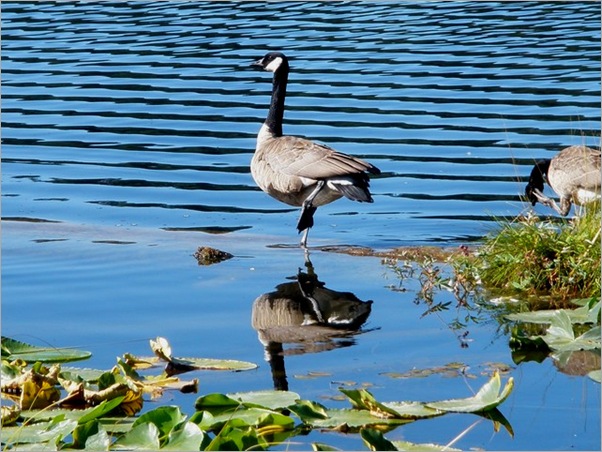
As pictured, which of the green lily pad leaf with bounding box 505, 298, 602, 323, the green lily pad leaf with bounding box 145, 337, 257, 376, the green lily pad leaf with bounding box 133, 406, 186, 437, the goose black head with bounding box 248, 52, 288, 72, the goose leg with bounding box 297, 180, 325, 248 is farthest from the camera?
the goose black head with bounding box 248, 52, 288, 72

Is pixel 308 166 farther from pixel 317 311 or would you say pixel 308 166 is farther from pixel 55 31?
pixel 55 31

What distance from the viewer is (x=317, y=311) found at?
8984 mm

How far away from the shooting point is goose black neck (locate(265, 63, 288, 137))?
13906 mm

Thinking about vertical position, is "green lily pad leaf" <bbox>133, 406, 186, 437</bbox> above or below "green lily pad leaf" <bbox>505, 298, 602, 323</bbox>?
above

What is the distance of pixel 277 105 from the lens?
46.1 ft

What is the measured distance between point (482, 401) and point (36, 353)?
2922mm

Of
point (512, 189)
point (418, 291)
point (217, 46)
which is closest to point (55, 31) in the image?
point (217, 46)

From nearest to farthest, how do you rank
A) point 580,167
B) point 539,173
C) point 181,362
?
point 181,362
point 580,167
point 539,173

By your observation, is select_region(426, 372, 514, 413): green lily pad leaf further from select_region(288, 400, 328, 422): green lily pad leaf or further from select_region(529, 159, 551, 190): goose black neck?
select_region(529, 159, 551, 190): goose black neck

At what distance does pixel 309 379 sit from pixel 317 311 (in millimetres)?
1839

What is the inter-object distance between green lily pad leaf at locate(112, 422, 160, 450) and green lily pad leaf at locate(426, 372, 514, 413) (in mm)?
1526

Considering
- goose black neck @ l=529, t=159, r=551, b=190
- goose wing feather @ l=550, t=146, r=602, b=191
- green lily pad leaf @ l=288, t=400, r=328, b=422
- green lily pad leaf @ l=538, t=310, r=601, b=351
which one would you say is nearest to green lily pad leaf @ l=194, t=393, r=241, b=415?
green lily pad leaf @ l=288, t=400, r=328, b=422

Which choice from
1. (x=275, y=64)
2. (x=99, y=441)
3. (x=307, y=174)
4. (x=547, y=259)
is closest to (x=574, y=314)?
(x=547, y=259)

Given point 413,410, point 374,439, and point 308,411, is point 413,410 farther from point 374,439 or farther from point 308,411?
point 374,439
